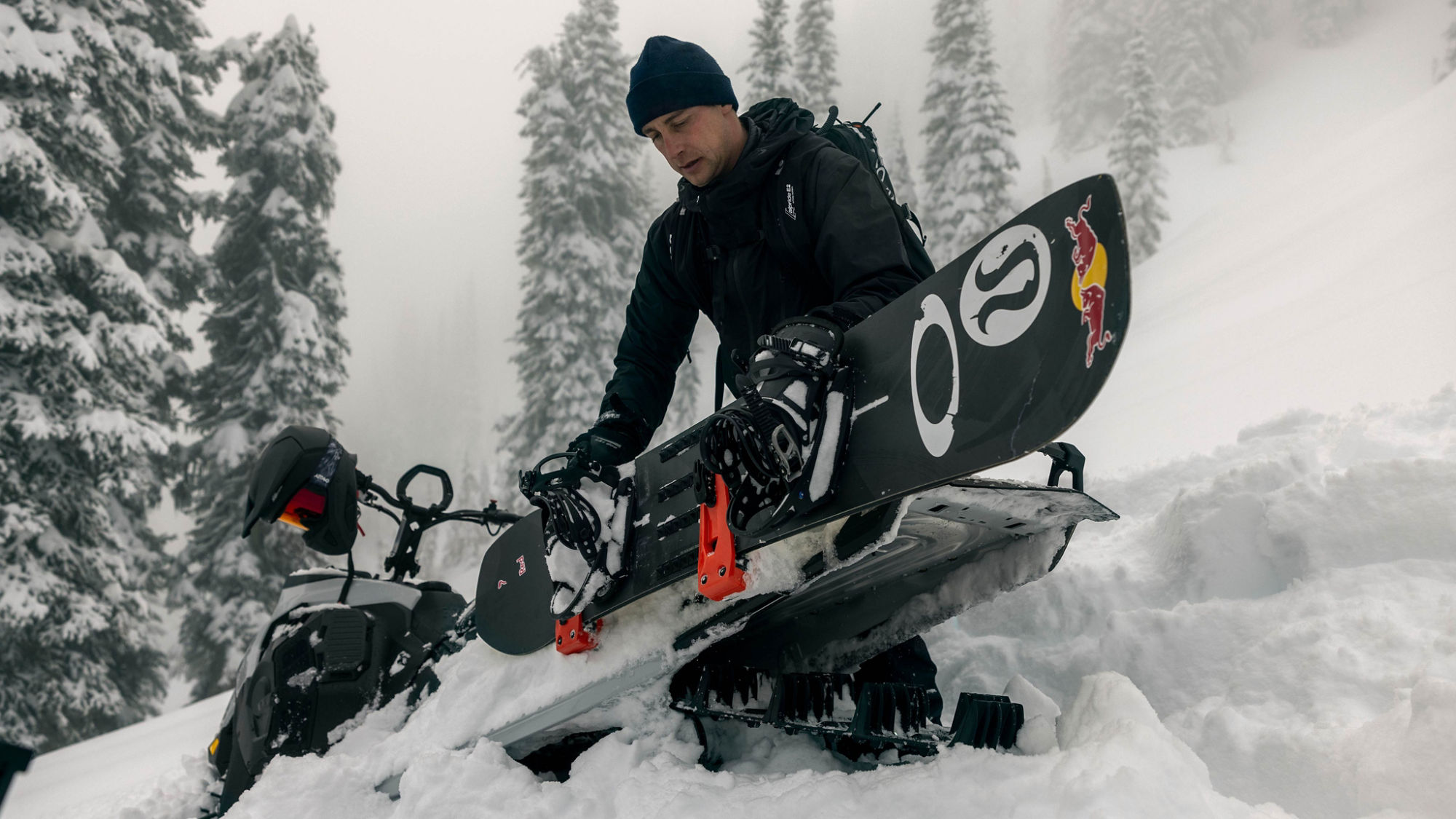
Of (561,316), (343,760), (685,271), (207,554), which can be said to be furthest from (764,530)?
(561,316)

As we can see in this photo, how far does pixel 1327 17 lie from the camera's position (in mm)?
56562

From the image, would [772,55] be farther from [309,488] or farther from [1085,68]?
[1085,68]

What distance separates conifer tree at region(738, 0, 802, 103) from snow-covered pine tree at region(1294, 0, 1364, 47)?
58.2m

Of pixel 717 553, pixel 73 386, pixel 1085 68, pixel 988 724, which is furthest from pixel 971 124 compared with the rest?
pixel 1085 68

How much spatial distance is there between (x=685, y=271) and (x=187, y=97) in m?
16.8

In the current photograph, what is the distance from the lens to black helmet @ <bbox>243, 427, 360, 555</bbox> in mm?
3525

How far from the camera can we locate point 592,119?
762 inches

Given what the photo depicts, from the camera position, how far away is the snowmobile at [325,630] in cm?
334

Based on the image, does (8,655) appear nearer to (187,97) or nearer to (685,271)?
(187,97)

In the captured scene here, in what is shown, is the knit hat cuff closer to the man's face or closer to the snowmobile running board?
the man's face

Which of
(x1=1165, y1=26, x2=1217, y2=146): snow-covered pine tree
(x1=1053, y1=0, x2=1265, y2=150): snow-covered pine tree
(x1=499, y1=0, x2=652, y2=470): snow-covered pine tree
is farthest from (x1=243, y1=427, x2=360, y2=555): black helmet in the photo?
(x1=1165, y1=26, x2=1217, y2=146): snow-covered pine tree

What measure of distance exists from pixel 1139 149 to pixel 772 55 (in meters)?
19.2

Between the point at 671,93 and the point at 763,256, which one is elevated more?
the point at 671,93

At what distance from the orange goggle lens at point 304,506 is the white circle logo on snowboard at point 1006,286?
320 centimetres
